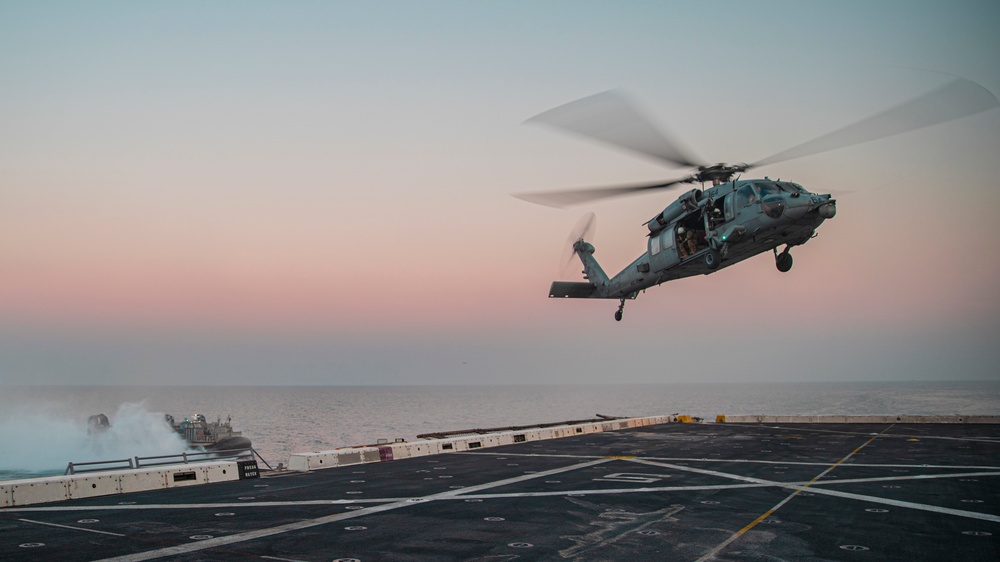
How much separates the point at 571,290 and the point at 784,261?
460 inches

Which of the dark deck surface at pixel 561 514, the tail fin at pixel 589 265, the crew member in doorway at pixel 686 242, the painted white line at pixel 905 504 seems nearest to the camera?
the dark deck surface at pixel 561 514

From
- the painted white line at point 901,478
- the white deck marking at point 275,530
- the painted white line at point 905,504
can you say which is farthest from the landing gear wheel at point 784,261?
the white deck marking at point 275,530

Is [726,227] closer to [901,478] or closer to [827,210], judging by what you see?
[827,210]

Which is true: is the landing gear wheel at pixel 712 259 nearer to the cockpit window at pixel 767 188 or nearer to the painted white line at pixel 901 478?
the cockpit window at pixel 767 188

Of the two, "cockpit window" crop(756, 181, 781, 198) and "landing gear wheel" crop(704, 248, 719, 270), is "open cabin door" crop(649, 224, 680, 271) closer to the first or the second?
"landing gear wheel" crop(704, 248, 719, 270)

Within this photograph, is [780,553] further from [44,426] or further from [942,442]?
[44,426]

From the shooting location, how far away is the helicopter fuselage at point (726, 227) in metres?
23.7

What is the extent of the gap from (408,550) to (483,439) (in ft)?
61.9

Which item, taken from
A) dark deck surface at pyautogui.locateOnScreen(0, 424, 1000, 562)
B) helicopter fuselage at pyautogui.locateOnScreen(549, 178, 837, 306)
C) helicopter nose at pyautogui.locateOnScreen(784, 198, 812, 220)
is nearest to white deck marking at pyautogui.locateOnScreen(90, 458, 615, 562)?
dark deck surface at pyautogui.locateOnScreen(0, 424, 1000, 562)

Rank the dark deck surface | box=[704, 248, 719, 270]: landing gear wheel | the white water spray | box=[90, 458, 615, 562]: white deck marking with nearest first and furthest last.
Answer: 1. box=[90, 458, 615, 562]: white deck marking
2. the dark deck surface
3. box=[704, 248, 719, 270]: landing gear wheel
4. the white water spray

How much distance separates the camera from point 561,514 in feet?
47.5

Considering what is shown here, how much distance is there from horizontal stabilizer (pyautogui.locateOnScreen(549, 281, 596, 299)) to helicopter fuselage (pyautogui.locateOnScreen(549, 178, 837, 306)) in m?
4.24

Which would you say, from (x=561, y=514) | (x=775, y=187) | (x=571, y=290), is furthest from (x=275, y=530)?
(x=571, y=290)

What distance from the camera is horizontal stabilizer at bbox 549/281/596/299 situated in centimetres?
3553
